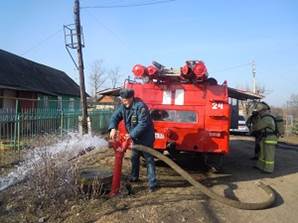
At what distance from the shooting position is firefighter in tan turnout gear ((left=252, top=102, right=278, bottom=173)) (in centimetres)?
1034

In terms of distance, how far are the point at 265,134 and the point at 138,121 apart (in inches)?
176

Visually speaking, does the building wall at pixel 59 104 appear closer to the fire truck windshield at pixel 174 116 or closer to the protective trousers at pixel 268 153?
the fire truck windshield at pixel 174 116

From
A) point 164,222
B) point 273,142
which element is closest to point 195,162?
point 273,142

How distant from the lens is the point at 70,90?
36594mm

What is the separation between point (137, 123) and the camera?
Answer: 7.43 metres

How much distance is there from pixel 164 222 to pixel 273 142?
5655mm

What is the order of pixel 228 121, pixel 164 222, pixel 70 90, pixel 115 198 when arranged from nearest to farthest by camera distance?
pixel 164 222
pixel 115 198
pixel 228 121
pixel 70 90

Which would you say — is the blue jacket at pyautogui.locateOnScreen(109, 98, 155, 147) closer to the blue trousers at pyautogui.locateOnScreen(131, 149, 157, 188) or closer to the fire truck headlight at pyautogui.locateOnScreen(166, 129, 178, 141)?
the blue trousers at pyautogui.locateOnScreen(131, 149, 157, 188)

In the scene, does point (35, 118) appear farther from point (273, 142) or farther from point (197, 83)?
point (273, 142)

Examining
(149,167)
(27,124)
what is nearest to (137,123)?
(149,167)

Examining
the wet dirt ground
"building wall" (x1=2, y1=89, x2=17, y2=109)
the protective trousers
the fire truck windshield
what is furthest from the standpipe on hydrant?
"building wall" (x1=2, y1=89, x2=17, y2=109)

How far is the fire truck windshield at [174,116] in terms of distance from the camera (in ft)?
30.2

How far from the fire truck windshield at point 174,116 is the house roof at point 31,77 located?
1548 cm

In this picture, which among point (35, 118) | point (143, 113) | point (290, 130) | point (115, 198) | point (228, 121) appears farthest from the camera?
point (290, 130)
